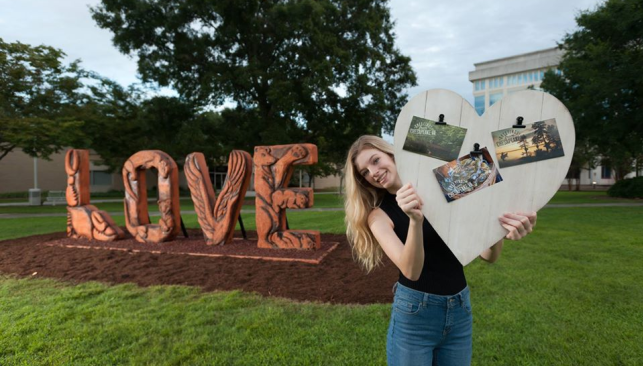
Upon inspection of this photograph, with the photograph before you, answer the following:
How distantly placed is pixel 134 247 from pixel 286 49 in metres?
14.2

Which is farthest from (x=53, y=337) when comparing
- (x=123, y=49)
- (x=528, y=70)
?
(x=528, y=70)

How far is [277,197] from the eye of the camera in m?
6.55

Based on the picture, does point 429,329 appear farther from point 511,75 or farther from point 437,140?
point 511,75

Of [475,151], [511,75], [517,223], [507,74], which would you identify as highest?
[507,74]

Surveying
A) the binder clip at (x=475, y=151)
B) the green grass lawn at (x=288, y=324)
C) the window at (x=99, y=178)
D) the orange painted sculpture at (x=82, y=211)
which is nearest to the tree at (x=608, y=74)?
the green grass lawn at (x=288, y=324)

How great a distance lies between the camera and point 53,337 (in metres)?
3.21

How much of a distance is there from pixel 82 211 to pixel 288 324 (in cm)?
687

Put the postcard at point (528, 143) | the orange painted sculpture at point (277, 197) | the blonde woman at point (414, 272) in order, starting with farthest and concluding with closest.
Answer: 1. the orange painted sculpture at point (277, 197)
2. the blonde woman at point (414, 272)
3. the postcard at point (528, 143)

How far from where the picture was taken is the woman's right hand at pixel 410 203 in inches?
50.2

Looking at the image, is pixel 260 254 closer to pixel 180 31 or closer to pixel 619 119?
pixel 180 31

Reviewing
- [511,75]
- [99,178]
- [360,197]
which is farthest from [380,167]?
[511,75]

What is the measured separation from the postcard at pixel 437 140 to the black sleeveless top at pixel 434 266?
1.02 ft

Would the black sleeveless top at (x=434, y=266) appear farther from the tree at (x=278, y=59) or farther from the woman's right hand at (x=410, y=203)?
the tree at (x=278, y=59)

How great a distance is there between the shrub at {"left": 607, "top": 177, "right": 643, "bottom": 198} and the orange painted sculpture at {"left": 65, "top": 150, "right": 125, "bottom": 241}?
23.9 metres
